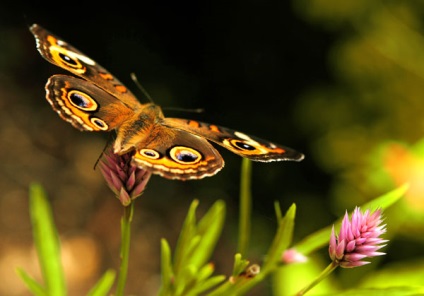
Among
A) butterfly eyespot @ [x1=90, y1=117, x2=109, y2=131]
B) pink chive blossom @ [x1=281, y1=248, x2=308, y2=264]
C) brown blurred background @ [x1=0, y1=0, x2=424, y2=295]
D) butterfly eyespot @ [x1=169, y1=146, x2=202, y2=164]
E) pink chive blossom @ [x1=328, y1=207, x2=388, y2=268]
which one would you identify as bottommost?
pink chive blossom @ [x1=328, y1=207, x2=388, y2=268]

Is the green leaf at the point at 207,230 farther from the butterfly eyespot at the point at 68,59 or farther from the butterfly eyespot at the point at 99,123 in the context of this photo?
the butterfly eyespot at the point at 68,59

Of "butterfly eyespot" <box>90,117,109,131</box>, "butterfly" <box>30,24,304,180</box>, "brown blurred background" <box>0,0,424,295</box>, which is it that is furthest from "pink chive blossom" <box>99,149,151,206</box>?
"brown blurred background" <box>0,0,424,295</box>

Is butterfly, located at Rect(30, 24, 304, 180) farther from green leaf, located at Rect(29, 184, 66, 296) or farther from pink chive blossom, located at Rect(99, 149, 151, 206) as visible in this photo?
green leaf, located at Rect(29, 184, 66, 296)

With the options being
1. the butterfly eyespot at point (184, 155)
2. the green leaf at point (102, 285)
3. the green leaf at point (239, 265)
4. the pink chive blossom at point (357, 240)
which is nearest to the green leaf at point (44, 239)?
the green leaf at point (102, 285)

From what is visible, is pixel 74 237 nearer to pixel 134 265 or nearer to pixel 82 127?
pixel 134 265

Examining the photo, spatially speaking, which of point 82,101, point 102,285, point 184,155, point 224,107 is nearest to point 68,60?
point 82,101

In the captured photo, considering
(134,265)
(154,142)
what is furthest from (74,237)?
(154,142)

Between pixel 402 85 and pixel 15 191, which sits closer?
pixel 402 85
